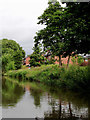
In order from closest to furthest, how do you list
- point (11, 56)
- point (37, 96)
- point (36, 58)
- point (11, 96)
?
point (11, 96), point (37, 96), point (36, 58), point (11, 56)

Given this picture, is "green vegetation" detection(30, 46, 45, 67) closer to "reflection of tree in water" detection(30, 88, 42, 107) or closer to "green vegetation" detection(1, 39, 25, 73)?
"green vegetation" detection(1, 39, 25, 73)

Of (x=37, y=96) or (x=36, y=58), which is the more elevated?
(x=36, y=58)

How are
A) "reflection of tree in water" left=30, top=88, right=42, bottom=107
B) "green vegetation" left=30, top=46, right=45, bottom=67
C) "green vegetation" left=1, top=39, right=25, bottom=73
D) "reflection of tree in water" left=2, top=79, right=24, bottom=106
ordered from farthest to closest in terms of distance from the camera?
"green vegetation" left=1, top=39, right=25, bottom=73
"green vegetation" left=30, top=46, right=45, bottom=67
"reflection of tree in water" left=2, top=79, right=24, bottom=106
"reflection of tree in water" left=30, top=88, right=42, bottom=107

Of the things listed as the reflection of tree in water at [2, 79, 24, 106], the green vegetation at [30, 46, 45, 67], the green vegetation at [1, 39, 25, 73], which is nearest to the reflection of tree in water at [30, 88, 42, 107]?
the reflection of tree in water at [2, 79, 24, 106]

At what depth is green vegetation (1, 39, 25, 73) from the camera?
134 ft

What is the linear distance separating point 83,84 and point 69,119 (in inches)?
230

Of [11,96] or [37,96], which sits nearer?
[11,96]

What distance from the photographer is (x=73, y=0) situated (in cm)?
937

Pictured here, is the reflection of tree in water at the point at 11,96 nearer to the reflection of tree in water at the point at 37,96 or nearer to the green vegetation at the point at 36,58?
the reflection of tree in water at the point at 37,96

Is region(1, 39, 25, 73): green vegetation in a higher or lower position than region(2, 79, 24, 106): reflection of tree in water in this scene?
higher

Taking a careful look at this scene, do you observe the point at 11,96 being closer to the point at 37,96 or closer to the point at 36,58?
the point at 37,96

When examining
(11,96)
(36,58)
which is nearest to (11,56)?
(36,58)

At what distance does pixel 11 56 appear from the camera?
43719 mm

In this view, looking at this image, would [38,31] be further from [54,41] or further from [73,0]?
[73,0]
